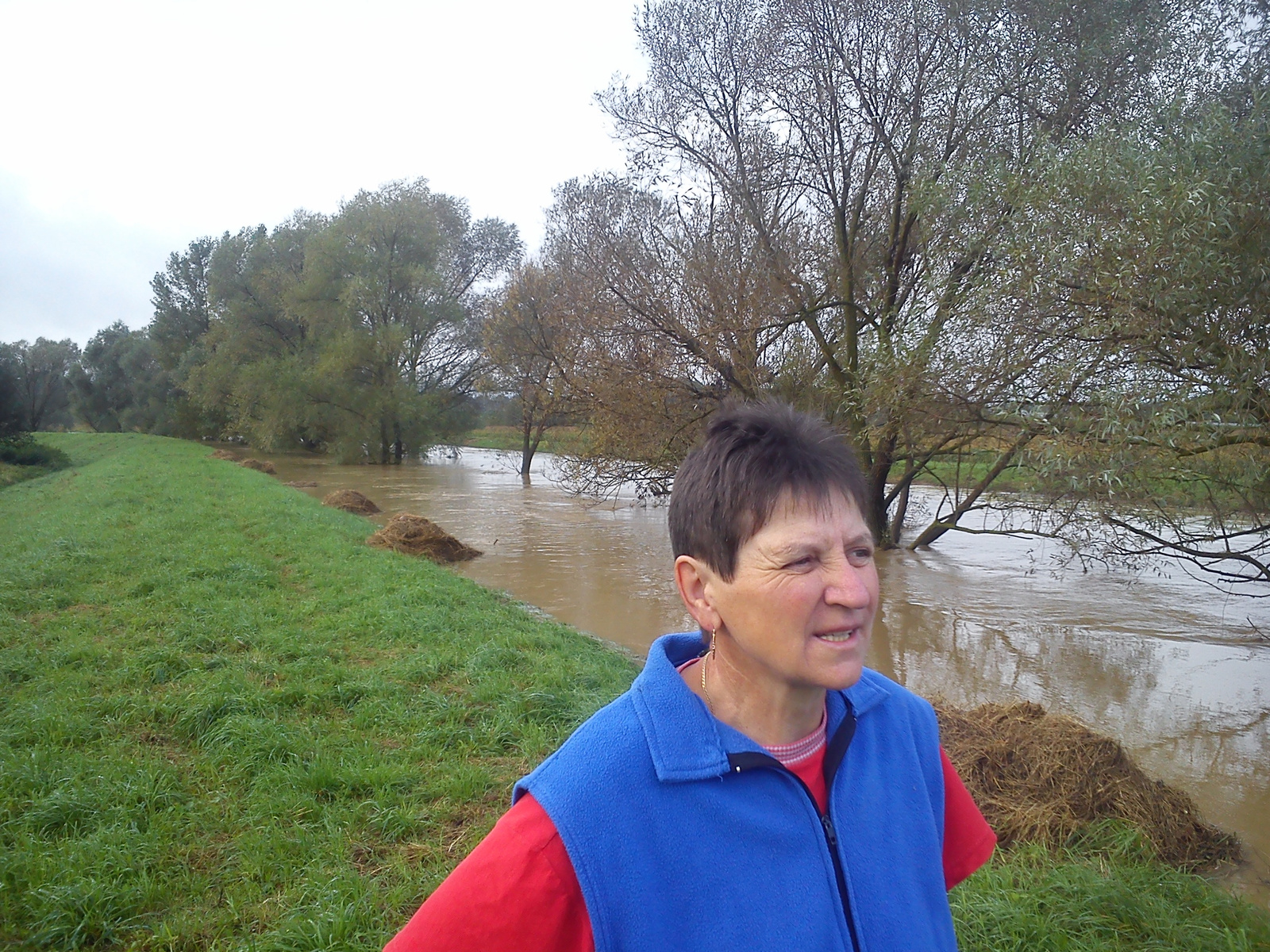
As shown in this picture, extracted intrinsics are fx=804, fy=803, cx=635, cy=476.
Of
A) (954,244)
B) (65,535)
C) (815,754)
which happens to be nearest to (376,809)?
(815,754)

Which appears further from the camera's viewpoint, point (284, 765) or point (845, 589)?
point (284, 765)

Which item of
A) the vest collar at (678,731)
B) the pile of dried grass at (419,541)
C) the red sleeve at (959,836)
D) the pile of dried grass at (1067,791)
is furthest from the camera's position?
the pile of dried grass at (419,541)

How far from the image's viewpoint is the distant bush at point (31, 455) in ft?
84.3

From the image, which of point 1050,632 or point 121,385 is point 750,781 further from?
point 121,385

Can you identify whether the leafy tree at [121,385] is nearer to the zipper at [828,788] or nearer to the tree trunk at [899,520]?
the tree trunk at [899,520]

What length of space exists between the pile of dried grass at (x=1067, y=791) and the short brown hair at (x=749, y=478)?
11.5 feet

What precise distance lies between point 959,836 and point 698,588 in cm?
78

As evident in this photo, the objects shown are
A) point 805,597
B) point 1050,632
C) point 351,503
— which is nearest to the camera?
point 805,597

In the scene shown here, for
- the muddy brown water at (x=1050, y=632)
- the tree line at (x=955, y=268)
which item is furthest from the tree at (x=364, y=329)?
the muddy brown water at (x=1050, y=632)

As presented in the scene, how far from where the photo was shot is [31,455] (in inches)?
1057

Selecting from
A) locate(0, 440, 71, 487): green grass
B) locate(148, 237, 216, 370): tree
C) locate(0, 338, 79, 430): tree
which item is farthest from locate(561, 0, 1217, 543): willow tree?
locate(148, 237, 216, 370): tree

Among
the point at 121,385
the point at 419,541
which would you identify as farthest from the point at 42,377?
the point at 419,541

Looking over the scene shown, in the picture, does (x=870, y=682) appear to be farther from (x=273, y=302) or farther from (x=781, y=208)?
(x=273, y=302)

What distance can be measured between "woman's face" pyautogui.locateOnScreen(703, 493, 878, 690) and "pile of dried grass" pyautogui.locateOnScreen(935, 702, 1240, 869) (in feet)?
11.2
